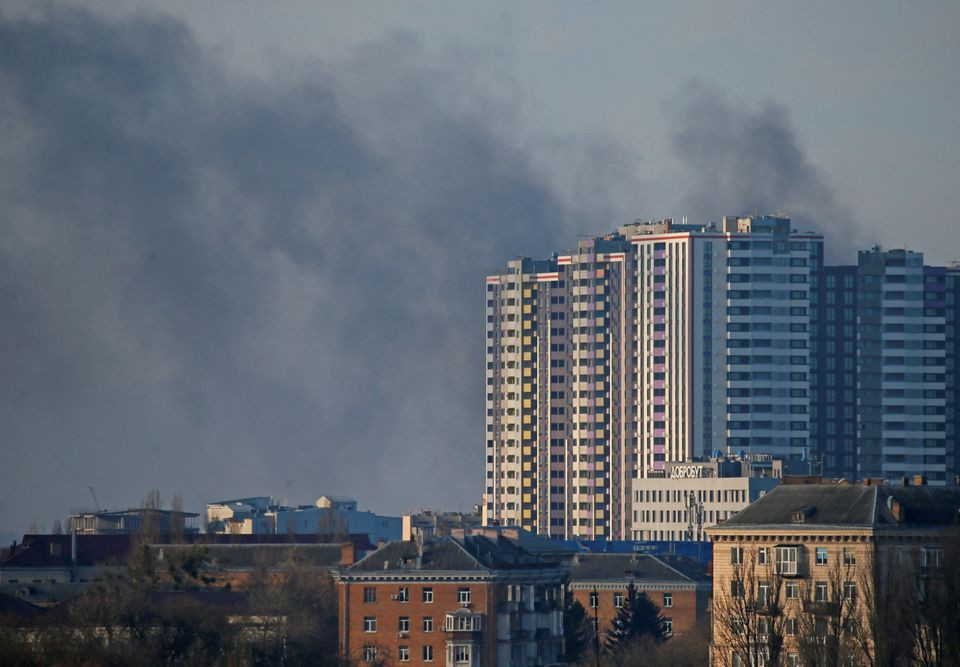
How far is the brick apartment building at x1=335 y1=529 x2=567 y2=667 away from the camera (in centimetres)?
13225

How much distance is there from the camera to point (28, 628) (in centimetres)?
11175

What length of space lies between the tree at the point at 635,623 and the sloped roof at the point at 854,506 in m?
33.4

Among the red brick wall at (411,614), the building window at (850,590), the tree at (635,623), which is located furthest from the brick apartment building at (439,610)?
the building window at (850,590)

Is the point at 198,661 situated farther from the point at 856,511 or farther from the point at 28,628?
the point at 856,511


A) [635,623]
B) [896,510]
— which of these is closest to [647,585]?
[635,623]

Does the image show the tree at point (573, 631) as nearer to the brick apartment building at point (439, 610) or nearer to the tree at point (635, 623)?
the brick apartment building at point (439, 610)

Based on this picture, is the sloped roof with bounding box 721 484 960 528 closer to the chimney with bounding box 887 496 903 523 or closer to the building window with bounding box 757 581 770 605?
the chimney with bounding box 887 496 903 523

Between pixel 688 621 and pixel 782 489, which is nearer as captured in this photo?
pixel 782 489

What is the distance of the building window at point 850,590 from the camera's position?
96.1 metres

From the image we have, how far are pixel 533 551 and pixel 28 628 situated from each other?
4398 cm

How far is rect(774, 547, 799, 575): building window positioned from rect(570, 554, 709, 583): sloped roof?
2095 inches

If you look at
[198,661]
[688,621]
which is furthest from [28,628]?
[688,621]

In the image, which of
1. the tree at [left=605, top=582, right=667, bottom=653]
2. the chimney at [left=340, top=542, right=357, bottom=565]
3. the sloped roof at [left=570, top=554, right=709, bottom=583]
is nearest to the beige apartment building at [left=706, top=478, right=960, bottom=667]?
the tree at [left=605, top=582, right=667, bottom=653]

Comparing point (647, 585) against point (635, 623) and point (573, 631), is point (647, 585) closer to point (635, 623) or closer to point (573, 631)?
point (635, 623)
